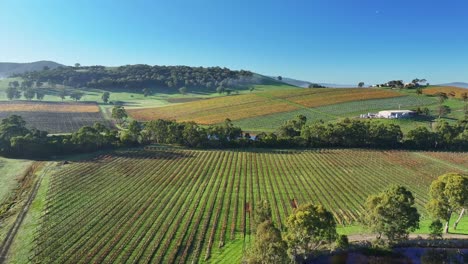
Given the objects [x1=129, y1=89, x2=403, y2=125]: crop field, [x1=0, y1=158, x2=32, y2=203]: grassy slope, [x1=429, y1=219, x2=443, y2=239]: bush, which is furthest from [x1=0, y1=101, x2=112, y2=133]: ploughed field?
[x1=429, y1=219, x2=443, y2=239]: bush

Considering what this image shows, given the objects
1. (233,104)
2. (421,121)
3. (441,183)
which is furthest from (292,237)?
(233,104)

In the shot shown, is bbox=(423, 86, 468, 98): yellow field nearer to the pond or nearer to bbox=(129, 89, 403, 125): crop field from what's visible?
bbox=(129, 89, 403, 125): crop field

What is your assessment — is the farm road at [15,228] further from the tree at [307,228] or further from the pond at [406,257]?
the pond at [406,257]

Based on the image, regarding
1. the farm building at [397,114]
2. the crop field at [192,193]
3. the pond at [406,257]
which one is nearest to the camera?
the pond at [406,257]

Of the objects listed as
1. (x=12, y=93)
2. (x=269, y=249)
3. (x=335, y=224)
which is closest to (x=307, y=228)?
(x=335, y=224)

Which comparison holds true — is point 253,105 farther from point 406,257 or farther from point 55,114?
point 406,257

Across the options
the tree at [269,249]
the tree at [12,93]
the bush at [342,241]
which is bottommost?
the bush at [342,241]

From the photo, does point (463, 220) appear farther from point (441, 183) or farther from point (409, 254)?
point (409, 254)

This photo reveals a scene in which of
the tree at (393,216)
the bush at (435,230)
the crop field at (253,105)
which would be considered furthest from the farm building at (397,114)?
the tree at (393,216)
